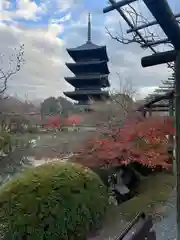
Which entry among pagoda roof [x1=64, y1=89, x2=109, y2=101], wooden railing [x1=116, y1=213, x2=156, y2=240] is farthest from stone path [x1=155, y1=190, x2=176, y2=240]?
pagoda roof [x1=64, y1=89, x2=109, y2=101]

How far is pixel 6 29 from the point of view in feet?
27.6

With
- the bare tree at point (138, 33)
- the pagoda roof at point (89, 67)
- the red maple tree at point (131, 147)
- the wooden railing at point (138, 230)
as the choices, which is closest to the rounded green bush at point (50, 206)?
the wooden railing at point (138, 230)

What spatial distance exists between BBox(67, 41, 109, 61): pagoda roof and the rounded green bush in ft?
56.1

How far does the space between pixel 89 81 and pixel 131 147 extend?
1505 cm

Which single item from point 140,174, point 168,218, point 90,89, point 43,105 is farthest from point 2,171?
point 90,89

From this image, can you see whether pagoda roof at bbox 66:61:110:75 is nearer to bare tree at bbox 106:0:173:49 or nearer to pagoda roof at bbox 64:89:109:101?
pagoda roof at bbox 64:89:109:101

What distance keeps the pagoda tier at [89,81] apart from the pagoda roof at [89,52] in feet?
4.60

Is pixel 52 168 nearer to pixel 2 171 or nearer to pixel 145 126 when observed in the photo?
pixel 145 126

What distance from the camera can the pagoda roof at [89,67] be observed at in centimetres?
1860

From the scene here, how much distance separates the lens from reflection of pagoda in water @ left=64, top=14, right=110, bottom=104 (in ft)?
61.1

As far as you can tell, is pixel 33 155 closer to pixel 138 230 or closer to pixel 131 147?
pixel 131 147

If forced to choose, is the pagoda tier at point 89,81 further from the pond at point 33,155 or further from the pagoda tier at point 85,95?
the pond at point 33,155

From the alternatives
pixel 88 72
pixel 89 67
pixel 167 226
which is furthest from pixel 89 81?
pixel 167 226

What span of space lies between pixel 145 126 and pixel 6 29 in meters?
5.93
